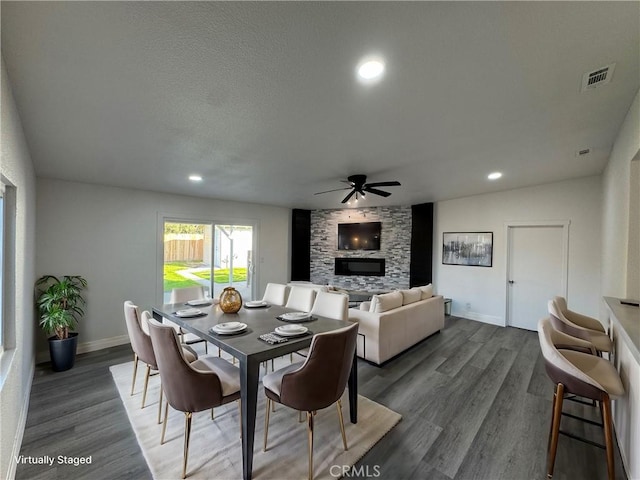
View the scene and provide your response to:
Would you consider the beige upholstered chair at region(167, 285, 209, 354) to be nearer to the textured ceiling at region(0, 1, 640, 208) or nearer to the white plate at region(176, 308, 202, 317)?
the white plate at region(176, 308, 202, 317)

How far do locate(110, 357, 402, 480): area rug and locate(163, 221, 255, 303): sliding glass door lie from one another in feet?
8.91

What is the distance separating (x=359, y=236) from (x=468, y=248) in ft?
8.45

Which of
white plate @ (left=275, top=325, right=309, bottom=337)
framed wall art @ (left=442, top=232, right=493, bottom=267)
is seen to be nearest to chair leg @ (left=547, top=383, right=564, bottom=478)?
white plate @ (left=275, top=325, right=309, bottom=337)

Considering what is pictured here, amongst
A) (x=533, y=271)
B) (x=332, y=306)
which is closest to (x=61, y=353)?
(x=332, y=306)

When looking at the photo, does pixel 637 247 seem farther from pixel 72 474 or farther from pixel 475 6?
pixel 72 474

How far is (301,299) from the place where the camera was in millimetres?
3473

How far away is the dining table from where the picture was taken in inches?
69.9

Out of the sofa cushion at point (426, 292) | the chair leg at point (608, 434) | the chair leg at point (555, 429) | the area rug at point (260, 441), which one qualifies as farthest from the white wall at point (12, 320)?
the sofa cushion at point (426, 292)

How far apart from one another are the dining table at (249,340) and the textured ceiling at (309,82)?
1797 millimetres

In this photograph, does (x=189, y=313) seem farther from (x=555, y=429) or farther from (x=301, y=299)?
(x=555, y=429)

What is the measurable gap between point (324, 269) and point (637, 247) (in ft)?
19.6

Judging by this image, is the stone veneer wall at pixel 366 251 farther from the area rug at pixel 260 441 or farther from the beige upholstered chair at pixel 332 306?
the area rug at pixel 260 441

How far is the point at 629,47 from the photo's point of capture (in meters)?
1.65

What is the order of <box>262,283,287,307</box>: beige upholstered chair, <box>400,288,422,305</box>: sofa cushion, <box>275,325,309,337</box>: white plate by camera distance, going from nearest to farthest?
<box>275,325,309,337</box>: white plate → <box>262,283,287,307</box>: beige upholstered chair → <box>400,288,422,305</box>: sofa cushion
